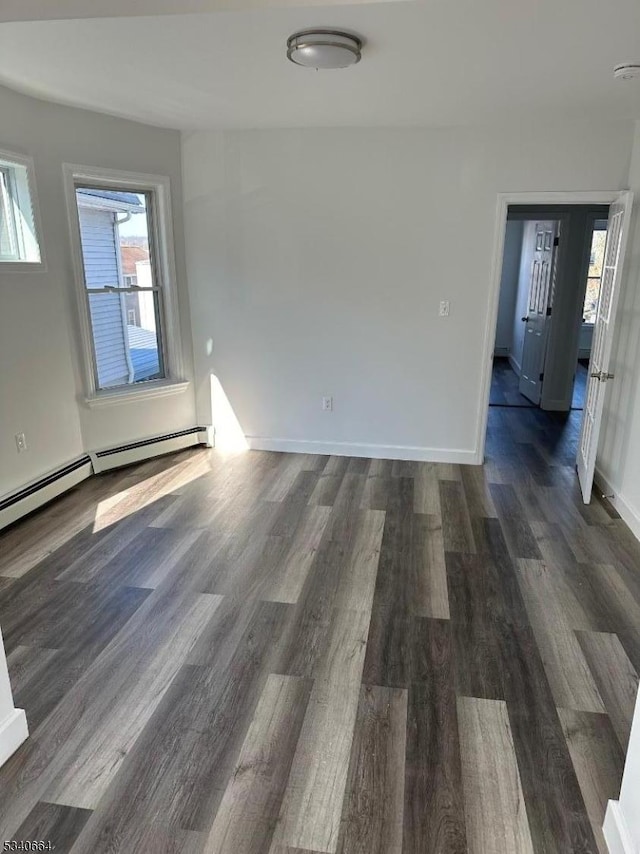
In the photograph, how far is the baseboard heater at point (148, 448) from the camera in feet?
14.0

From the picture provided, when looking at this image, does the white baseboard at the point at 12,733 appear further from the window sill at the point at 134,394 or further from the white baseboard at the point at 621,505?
the white baseboard at the point at 621,505

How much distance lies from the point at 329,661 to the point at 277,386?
279cm

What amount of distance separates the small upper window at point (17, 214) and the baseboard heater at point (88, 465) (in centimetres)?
139

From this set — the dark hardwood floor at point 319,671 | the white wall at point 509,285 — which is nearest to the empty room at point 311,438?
the dark hardwood floor at point 319,671

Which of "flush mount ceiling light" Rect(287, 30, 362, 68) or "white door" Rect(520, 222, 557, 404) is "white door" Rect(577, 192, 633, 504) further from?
"white door" Rect(520, 222, 557, 404)

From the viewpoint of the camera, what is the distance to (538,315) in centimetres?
664

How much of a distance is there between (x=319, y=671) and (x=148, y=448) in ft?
9.28

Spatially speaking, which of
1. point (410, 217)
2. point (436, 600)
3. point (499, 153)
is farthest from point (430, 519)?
point (499, 153)

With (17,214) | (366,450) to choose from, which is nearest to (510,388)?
(366,450)

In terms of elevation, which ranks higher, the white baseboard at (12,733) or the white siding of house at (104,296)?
the white siding of house at (104,296)

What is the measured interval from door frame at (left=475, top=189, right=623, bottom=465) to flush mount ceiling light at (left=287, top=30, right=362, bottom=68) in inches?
74.9

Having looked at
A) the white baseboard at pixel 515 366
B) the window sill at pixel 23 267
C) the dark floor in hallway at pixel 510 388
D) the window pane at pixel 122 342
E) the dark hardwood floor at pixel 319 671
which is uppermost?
the window sill at pixel 23 267

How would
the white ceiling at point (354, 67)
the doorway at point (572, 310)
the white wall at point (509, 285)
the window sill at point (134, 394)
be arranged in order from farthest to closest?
the white wall at point (509, 285), the window sill at point (134, 394), the doorway at point (572, 310), the white ceiling at point (354, 67)

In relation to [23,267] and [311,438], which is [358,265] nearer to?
[311,438]
